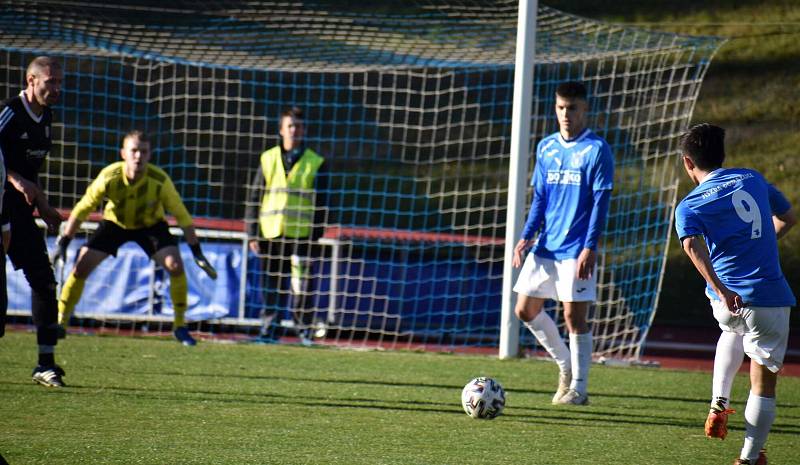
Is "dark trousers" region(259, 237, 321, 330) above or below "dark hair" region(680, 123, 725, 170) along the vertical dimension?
below

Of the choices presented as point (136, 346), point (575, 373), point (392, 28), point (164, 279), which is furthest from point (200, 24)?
point (575, 373)

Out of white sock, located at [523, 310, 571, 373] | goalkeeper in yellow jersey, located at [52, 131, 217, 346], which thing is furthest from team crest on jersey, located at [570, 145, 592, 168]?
goalkeeper in yellow jersey, located at [52, 131, 217, 346]

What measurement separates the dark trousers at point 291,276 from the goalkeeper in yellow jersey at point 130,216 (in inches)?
43.9

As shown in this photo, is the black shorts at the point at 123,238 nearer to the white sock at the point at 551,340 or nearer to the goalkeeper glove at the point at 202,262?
the goalkeeper glove at the point at 202,262

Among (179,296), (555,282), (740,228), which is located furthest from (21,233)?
(740,228)

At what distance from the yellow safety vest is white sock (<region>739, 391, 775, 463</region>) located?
17.7ft

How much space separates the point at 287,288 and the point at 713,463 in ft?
19.2

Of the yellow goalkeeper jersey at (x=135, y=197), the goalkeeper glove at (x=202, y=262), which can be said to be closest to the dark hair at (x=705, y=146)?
the goalkeeper glove at (x=202, y=262)

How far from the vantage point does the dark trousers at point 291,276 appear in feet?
30.8

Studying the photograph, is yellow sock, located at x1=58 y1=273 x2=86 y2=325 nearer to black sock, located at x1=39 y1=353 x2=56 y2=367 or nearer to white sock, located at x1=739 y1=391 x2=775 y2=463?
black sock, located at x1=39 y1=353 x2=56 y2=367

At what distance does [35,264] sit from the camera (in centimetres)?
627

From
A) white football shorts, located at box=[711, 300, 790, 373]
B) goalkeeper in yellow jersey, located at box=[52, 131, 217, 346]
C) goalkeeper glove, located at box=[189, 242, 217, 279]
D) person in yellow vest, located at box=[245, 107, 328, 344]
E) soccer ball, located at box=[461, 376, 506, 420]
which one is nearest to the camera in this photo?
white football shorts, located at box=[711, 300, 790, 373]

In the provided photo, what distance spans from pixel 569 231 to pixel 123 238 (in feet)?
12.1

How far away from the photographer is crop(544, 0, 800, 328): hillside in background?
42.6 feet
